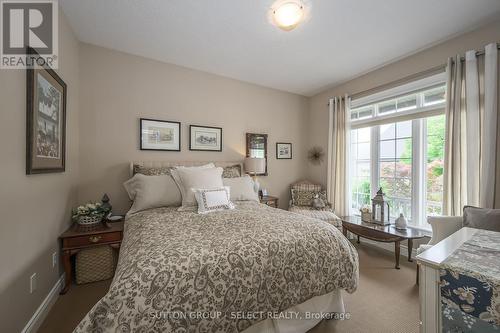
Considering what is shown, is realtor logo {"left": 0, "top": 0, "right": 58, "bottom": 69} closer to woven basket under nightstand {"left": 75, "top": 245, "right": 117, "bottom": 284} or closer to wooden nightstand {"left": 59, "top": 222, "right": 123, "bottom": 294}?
wooden nightstand {"left": 59, "top": 222, "right": 123, "bottom": 294}

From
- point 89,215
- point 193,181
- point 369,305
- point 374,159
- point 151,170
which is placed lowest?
point 369,305

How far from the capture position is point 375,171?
325 cm

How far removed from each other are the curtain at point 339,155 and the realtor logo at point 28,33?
3.72m

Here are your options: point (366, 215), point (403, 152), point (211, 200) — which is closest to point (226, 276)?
point (211, 200)

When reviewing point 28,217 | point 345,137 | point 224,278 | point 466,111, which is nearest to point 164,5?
point 28,217

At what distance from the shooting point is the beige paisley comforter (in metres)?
0.90

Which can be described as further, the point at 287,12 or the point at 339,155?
the point at 339,155

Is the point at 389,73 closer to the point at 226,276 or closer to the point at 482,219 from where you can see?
the point at 482,219

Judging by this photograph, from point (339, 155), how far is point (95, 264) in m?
3.66

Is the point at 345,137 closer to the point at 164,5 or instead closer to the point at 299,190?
the point at 299,190

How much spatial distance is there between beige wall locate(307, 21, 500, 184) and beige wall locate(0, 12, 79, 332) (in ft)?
12.6

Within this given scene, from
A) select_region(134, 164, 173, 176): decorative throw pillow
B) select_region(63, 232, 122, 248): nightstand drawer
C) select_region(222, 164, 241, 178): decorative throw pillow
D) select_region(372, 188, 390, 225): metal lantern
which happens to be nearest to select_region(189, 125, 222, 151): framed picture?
select_region(222, 164, 241, 178): decorative throw pillow

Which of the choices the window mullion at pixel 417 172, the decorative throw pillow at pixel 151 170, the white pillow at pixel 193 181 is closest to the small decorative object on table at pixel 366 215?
the window mullion at pixel 417 172

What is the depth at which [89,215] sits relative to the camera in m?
2.11
